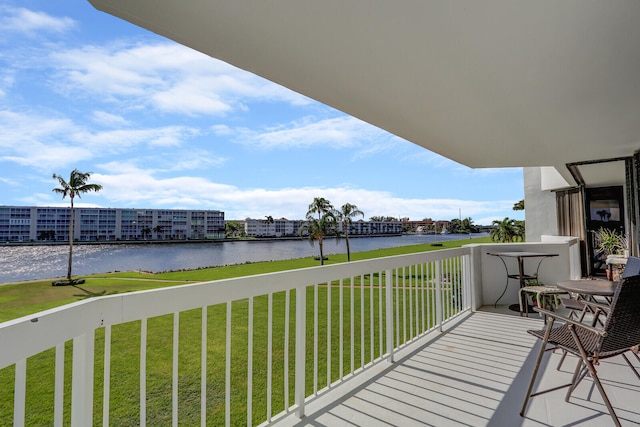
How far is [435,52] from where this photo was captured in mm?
2166

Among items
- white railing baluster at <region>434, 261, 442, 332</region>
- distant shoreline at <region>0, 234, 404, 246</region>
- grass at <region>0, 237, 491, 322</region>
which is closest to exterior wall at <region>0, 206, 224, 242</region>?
distant shoreline at <region>0, 234, 404, 246</region>

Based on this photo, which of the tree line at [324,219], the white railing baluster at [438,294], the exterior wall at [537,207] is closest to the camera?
the white railing baluster at [438,294]

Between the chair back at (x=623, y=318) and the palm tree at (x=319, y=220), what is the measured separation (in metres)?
36.4

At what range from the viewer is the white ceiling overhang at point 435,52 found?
5.67 ft

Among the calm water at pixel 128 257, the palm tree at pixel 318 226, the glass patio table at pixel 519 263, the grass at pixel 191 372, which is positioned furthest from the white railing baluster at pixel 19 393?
the calm water at pixel 128 257

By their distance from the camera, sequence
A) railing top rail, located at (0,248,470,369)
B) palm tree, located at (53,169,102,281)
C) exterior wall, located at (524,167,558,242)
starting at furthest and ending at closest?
palm tree, located at (53,169,102,281) → exterior wall, located at (524,167,558,242) → railing top rail, located at (0,248,470,369)

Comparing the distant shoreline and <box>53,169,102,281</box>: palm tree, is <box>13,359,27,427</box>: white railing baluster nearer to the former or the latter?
<box>53,169,102,281</box>: palm tree

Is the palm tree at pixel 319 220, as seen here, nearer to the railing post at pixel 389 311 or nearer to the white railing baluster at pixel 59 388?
the railing post at pixel 389 311

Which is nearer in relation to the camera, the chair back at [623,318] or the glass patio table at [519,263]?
the chair back at [623,318]

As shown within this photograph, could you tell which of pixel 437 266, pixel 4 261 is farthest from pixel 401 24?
pixel 4 261

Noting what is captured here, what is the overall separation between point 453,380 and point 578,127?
3.02 meters

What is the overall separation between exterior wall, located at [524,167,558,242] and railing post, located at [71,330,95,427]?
41.0 feet

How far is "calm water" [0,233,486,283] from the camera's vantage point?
42.0 m

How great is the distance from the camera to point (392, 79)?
256cm
